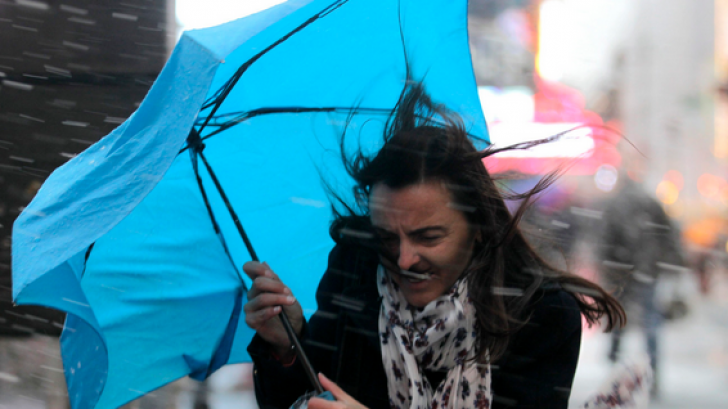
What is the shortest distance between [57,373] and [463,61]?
2.94 m

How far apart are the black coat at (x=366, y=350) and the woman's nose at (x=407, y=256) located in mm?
280

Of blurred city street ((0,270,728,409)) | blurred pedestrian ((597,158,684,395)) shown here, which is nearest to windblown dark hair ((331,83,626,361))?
blurred city street ((0,270,728,409))

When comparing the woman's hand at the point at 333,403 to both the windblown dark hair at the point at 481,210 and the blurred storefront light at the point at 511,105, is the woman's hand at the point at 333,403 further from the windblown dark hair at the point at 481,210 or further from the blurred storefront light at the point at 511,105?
the blurred storefront light at the point at 511,105

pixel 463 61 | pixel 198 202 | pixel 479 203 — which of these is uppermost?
pixel 463 61

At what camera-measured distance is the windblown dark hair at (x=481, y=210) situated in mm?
2100

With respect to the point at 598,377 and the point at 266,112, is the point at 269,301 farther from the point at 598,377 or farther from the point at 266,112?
the point at 598,377

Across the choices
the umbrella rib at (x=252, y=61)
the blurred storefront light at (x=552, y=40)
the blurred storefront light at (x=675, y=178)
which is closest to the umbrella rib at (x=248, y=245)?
the umbrella rib at (x=252, y=61)

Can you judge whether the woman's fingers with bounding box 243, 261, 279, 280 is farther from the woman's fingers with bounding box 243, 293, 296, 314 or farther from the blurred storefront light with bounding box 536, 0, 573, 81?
the blurred storefront light with bounding box 536, 0, 573, 81

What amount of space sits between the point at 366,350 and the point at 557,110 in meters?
23.3

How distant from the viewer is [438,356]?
6.96 feet

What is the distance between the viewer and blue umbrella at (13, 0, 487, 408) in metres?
1.67

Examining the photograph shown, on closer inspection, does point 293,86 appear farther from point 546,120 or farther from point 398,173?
point 546,120

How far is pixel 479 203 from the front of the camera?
224cm

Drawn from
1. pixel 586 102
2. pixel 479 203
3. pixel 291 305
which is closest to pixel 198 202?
pixel 291 305
